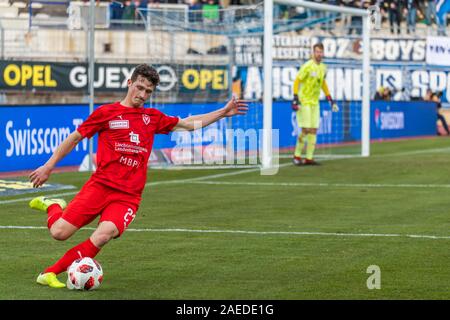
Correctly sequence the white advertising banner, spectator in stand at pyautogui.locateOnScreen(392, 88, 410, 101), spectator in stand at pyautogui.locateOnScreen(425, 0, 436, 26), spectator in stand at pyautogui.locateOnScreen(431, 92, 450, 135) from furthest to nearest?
spectator in stand at pyautogui.locateOnScreen(425, 0, 436, 26)
spectator in stand at pyautogui.locateOnScreen(392, 88, 410, 101)
spectator in stand at pyautogui.locateOnScreen(431, 92, 450, 135)
the white advertising banner

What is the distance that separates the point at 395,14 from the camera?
47.3 meters

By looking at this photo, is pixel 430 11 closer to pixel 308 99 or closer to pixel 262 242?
pixel 308 99

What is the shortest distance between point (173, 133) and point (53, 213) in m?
16.0

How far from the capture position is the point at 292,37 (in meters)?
40.2

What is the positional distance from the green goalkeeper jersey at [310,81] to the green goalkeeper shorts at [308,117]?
11 cm

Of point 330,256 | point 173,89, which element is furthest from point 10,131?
point 330,256

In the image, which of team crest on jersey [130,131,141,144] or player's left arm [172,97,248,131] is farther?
player's left arm [172,97,248,131]

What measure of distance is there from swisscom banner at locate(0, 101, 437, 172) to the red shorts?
12.7 m

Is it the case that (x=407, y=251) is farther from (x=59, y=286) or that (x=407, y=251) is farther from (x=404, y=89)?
(x=404, y=89)

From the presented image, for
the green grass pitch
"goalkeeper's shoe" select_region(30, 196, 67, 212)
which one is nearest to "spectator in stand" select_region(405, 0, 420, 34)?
the green grass pitch

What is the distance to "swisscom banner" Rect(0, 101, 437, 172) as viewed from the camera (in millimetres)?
22953

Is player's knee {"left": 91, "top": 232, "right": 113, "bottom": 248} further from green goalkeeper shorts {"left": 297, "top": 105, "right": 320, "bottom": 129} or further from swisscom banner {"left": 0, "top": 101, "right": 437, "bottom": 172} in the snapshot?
green goalkeeper shorts {"left": 297, "top": 105, "right": 320, "bottom": 129}
